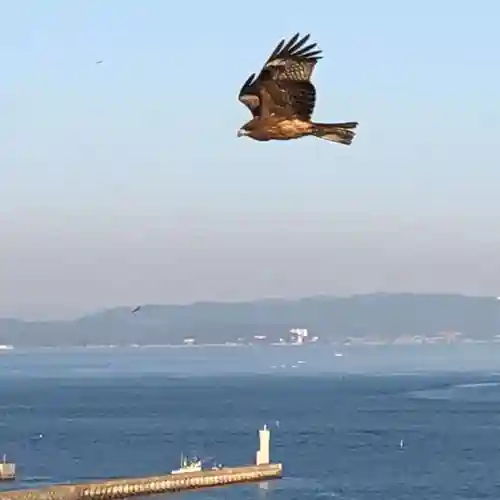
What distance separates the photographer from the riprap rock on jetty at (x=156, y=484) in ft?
182

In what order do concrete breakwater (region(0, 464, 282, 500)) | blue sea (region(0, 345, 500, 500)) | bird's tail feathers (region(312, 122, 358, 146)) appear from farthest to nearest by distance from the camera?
blue sea (region(0, 345, 500, 500)), concrete breakwater (region(0, 464, 282, 500)), bird's tail feathers (region(312, 122, 358, 146))

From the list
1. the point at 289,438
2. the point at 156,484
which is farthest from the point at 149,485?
the point at 289,438

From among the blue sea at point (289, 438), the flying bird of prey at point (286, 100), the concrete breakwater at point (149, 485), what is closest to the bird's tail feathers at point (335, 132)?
the flying bird of prey at point (286, 100)

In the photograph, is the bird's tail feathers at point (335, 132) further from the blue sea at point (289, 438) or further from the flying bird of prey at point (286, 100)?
the blue sea at point (289, 438)

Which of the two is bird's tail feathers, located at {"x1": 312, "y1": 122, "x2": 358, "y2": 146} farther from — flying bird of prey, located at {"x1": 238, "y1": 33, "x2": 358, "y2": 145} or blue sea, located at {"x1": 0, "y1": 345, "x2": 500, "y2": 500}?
blue sea, located at {"x1": 0, "y1": 345, "x2": 500, "y2": 500}

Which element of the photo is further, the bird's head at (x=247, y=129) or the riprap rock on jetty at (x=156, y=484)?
the riprap rock on jetty at (x=156, y=484)

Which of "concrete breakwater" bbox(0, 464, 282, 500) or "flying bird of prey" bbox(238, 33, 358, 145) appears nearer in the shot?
"flying bird of prey" bbox(238, 33, 358, 145)

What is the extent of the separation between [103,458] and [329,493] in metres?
21.3

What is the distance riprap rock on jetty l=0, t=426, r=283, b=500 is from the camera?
182ft

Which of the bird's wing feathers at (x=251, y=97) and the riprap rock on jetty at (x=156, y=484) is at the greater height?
the bird's wing feathers at (x=251, y=97)

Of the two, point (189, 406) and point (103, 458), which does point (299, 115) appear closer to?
point (103, 458)

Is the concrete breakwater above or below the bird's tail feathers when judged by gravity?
below

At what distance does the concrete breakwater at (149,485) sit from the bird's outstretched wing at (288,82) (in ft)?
153

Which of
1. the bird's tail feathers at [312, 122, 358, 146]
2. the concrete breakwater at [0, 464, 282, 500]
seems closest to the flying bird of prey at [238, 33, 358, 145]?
the bird's tail feathers at [312, 122, 358, 146]
